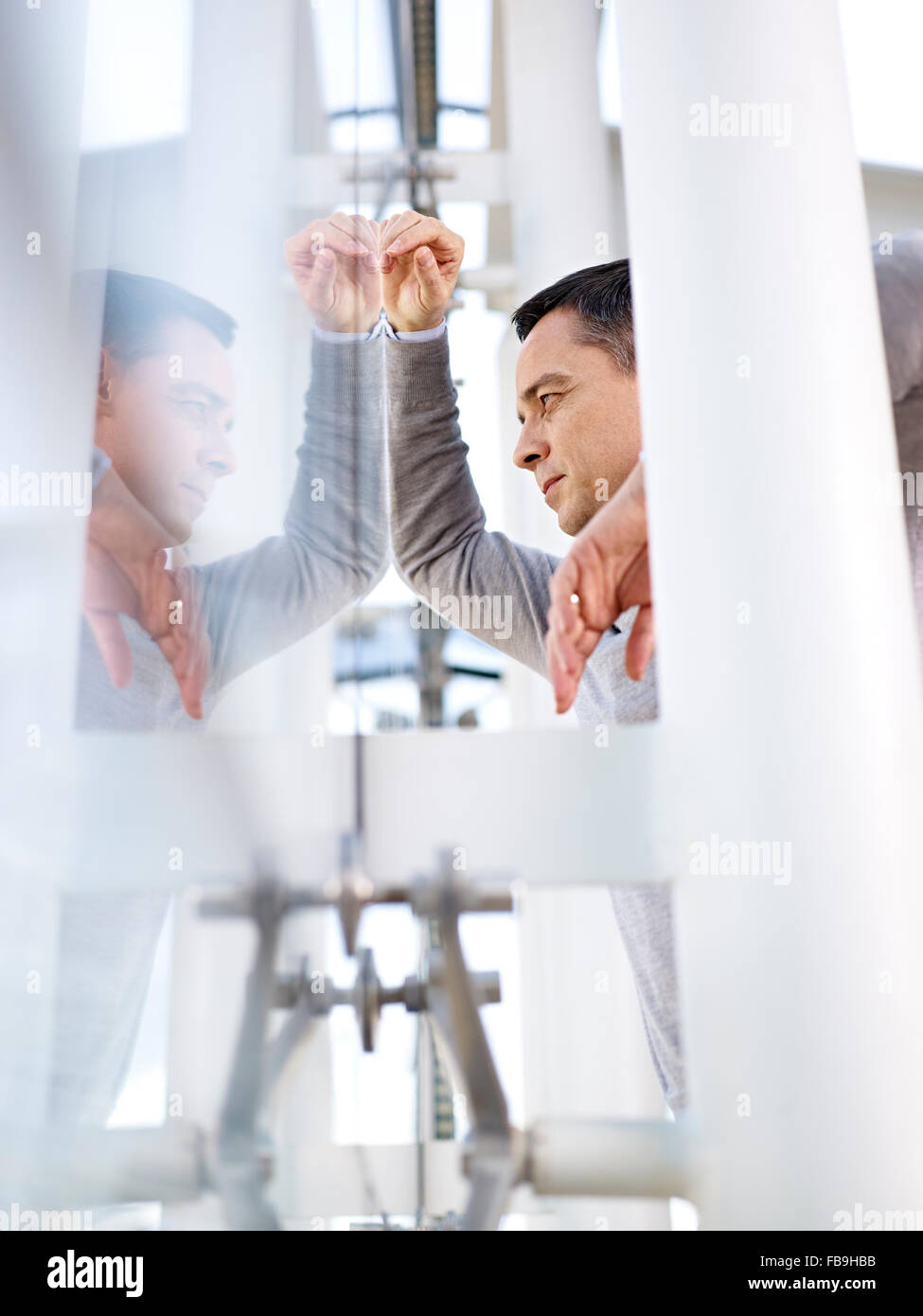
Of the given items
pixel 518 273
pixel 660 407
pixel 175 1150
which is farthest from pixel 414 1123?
pixel 518 273

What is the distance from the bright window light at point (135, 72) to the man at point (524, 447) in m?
0.12

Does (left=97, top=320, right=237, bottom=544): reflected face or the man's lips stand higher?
(left=97, top=320, right=237, bottom=544): reflected face

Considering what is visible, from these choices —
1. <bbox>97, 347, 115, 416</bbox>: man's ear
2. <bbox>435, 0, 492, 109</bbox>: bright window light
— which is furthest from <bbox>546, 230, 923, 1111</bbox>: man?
<bbox>435, 0, 492, 109</bbox>: bright window light

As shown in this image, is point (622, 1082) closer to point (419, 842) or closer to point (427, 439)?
point (419, 842)

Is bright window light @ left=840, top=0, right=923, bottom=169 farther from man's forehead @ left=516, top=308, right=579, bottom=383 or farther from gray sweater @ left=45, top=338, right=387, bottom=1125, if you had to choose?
gray sweater @ left=45, top=338, right=387, bottom=1125

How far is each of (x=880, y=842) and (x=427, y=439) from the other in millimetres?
292

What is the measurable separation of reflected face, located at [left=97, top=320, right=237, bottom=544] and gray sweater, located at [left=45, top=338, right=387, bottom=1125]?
32 mm

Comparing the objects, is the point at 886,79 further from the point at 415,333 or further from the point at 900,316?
the point at 415,333

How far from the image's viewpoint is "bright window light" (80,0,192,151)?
50cm

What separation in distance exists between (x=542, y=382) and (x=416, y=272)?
9 centimetres

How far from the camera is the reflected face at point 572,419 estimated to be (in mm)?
542

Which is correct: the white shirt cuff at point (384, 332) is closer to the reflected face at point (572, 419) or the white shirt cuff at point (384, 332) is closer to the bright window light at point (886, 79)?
the reflected face at point (572, 419)

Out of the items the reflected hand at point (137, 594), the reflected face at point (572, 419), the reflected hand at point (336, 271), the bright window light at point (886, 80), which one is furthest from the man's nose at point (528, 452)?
the bright window light at point (886, 80)

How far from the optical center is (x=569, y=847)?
1.35ft
